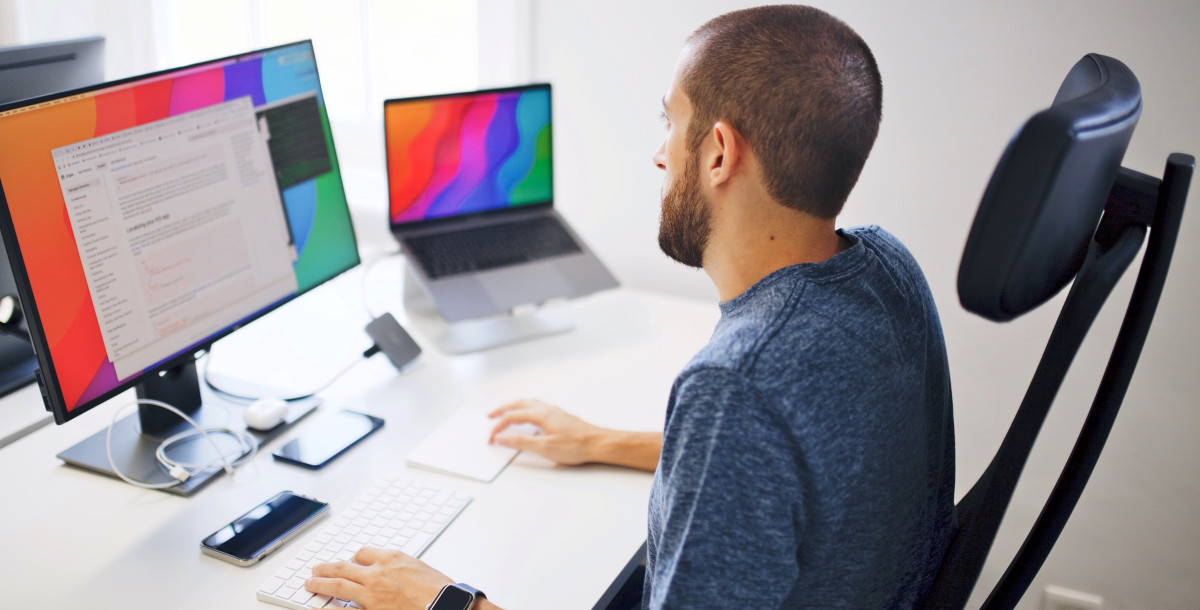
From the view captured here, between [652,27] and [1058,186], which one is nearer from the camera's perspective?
[1058,186]

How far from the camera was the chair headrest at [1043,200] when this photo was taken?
56 centimetres

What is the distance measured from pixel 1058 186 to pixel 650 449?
74cm

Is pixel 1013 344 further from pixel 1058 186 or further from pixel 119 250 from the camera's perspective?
pixel 119 250

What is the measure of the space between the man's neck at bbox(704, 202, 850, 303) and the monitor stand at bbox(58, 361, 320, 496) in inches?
29.5

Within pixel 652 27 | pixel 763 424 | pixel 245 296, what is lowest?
pixel 245 296

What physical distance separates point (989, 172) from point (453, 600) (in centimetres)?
131

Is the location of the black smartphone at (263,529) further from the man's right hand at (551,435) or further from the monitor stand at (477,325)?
the monitor stand at (477,325)

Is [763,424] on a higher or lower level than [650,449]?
higher

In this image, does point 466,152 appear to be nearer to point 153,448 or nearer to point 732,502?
point 153,448

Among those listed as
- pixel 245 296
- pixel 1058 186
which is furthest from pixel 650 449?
pixel 1058 186

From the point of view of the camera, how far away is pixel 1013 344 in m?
1.69

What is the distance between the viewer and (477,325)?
169 cm

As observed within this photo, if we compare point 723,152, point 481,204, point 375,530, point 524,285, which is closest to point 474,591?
point 375,530

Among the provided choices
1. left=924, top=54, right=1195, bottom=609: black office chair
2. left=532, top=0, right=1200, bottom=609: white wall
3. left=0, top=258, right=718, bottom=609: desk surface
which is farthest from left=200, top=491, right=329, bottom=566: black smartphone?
left=532, top=0, right=1200, bottom=609: white wall
